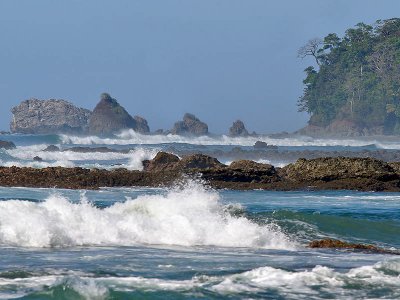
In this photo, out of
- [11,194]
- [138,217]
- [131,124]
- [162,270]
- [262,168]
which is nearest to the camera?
[162,270]

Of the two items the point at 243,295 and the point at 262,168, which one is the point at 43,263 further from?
the point at 262,168

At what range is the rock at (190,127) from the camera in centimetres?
10284

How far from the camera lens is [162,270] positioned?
15.7 meters

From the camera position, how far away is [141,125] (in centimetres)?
10850

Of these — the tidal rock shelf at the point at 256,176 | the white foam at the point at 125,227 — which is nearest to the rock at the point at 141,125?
the tidal rock shelf at the point at 256,176

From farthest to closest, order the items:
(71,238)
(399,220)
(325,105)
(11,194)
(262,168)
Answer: (325,105) → (262,168) → (11,194) → (399,220) → (71,238)

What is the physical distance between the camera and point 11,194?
2767cm

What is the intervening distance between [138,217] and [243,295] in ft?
23.0

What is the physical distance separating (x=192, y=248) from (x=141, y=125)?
3540 inches

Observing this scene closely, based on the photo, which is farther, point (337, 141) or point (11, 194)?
point (337, 141)

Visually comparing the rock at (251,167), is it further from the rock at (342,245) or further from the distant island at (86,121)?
the distant island at (86,121)

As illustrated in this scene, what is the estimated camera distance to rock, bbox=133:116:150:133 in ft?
352

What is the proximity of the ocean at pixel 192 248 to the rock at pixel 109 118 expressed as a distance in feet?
251

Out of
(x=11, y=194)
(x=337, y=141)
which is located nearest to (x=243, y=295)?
(x=11, y=194)
